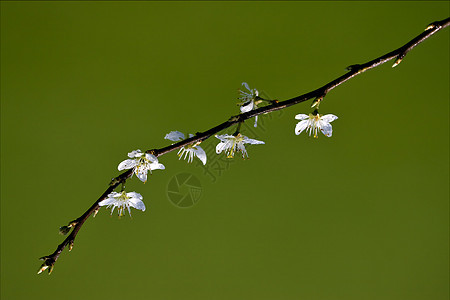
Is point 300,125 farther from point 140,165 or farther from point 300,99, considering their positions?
point 140,165

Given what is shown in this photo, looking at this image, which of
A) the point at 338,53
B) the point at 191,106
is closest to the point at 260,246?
the point at 191,106

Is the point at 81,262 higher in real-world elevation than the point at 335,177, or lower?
lower

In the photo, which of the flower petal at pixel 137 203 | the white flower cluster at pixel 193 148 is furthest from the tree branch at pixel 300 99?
the flower petal at pixel 137 203

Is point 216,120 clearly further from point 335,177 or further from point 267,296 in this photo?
point 267,296

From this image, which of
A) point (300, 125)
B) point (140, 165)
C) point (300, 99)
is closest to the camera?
Answer: point (300, 99)

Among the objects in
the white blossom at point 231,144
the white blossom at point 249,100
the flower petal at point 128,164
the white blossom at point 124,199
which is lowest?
the white blossom at point 124,199

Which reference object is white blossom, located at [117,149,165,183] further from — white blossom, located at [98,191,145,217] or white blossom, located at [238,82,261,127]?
white blossom, located at [238,82,261,127]

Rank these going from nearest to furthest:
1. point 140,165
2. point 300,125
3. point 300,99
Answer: point 300,99, point 140,165, point 300,125

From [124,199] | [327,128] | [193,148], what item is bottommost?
[124,199]

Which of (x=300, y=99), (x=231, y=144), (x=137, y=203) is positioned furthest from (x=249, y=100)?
(x=137, y=203)

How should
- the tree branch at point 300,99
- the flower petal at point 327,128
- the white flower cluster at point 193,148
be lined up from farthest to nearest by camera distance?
the flower petal at point 327,128, the white flower cluster at point 193,148, the tree branch at point 300,99

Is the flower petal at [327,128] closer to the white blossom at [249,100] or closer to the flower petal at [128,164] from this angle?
the white blossom at [249,100]
